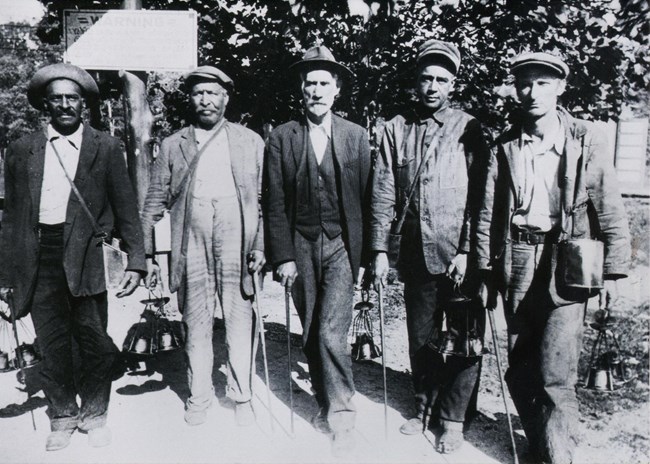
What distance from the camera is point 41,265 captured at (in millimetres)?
3535

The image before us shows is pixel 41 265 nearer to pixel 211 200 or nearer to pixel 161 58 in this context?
pixel 211 200

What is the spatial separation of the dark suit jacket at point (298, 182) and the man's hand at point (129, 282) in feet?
2.84

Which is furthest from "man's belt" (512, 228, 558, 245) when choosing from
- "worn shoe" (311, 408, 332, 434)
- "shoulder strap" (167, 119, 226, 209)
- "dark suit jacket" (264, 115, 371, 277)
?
"shoulder strap" (167, 119, 226, 209)

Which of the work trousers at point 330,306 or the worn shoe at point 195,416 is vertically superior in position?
the work trousers at point 330,306

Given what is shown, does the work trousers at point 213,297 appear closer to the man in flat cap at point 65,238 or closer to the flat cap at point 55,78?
the man in flat cap at point 65,238

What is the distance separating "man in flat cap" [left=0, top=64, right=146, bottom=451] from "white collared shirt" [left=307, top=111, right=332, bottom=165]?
1.22 metres

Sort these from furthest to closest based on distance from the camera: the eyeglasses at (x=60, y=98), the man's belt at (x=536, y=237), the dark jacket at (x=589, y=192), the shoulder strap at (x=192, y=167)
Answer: the shoulder strap at (x=192, y=167)
the eyeglasses at (x=60, y=98)
the man's belt at (x=536, y=237)
the dark jacket at (x=589, y=192)

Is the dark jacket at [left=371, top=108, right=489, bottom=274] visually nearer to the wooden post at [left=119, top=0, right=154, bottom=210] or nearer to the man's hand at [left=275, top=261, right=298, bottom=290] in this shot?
the man's hand at [left=275, top=261, right=298, bottom=290]

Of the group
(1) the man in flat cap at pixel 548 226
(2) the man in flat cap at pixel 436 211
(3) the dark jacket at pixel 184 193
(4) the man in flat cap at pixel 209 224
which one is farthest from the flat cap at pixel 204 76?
(1) the man in flat cap at pixel 548 226

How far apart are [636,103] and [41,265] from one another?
17.7 feet

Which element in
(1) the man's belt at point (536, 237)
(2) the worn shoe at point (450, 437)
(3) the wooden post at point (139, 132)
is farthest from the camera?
(3) the wooden post at point (139, 132)

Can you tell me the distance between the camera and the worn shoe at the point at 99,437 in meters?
3.63

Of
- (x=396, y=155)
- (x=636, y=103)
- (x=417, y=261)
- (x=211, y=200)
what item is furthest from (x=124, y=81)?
(x=636, y=103)

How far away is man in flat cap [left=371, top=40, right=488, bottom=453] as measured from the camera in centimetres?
355
